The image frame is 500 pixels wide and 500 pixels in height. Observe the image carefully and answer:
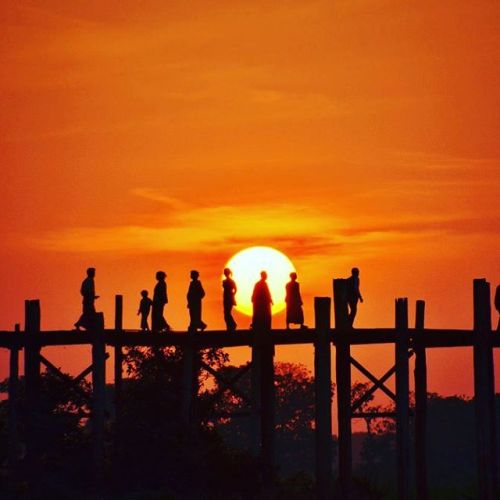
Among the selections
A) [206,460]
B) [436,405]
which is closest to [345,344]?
[206,460]

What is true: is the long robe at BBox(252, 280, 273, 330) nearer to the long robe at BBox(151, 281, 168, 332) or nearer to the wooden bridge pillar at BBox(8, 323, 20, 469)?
the long robe at BBox(151, 281, 168, 332)

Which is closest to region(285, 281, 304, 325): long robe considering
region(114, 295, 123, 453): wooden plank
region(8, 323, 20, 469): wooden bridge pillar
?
region(114, 295, 123, 453): wooden plank

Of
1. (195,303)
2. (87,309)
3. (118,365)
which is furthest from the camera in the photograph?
(118,365)

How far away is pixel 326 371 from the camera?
25094 mm

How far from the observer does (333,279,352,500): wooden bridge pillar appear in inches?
1026

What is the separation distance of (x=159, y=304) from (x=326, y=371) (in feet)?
15.7

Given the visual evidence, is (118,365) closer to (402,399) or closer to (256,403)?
(256,403)

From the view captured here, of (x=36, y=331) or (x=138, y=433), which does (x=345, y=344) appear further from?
(x=36, y=331)

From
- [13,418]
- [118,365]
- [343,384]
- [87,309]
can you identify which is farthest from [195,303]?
[118,365]

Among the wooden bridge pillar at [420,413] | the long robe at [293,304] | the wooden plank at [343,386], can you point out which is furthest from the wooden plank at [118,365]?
the wooden bridge pillar at [420,413]

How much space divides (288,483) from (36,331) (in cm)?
680

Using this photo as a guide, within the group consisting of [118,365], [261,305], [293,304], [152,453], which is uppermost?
[293,304]

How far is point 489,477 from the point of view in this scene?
78.9ft

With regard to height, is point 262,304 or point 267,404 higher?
point 262,304
